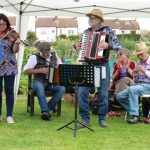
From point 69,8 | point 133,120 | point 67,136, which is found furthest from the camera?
point 69,8

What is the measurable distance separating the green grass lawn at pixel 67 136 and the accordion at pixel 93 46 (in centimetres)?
109

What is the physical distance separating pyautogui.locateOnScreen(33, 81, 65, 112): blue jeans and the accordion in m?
1.41

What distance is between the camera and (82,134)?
6.77 m

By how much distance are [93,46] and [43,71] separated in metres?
1.49

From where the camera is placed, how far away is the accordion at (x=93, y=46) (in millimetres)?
6961

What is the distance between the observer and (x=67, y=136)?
6621 mm

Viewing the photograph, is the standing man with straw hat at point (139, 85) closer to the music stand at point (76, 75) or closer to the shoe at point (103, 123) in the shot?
the shoe at point (103, 123)

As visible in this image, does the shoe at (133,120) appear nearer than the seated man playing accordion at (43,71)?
Yes

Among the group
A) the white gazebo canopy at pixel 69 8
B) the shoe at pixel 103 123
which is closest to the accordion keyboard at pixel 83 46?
the shoe at pixel 103 123

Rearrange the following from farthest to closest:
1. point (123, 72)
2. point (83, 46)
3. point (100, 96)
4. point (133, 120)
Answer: point (123, 72)
point (133, 120)
point (100, 96)
point (83, 46)

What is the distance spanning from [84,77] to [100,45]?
1.74 ft

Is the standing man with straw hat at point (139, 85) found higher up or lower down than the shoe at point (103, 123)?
higher up

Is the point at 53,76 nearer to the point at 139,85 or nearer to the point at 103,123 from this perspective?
the point at 103,123

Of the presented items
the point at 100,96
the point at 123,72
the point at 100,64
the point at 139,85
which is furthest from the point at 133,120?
the point at 100,64
